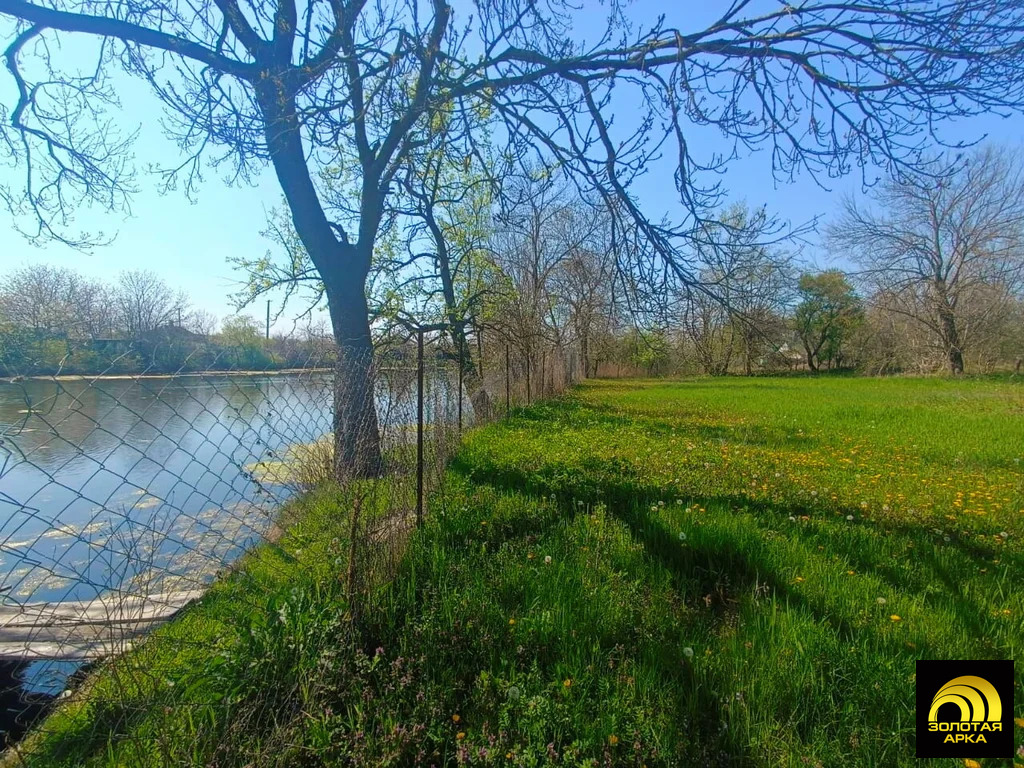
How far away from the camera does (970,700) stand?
5.89 ft

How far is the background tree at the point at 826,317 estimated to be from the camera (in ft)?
119

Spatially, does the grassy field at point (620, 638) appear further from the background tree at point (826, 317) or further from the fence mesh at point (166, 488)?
the background tree at point (826, 317)

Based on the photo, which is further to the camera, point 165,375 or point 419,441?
point 419,441

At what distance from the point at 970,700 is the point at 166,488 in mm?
7636

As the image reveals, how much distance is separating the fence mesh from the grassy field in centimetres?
36

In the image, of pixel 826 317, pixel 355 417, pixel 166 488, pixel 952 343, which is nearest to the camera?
pixel 355 417

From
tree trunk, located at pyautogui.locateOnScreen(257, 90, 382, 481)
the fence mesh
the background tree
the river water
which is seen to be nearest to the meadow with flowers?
the fence mesh

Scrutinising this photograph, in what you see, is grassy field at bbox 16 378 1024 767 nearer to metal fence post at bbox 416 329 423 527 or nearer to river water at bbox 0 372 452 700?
metal fence post at bbox 416 329 423 527

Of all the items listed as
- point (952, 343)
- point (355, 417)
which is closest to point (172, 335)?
point (355, 417)

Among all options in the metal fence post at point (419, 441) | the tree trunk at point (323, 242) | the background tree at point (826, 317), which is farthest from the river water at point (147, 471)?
the background tree at point (826, 317)

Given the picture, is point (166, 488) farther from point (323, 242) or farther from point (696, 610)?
point (696, 610)

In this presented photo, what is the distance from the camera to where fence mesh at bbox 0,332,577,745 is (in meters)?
1.79

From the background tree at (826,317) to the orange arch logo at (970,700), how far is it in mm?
38793

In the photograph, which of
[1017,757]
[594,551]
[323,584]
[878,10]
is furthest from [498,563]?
[878,10]
